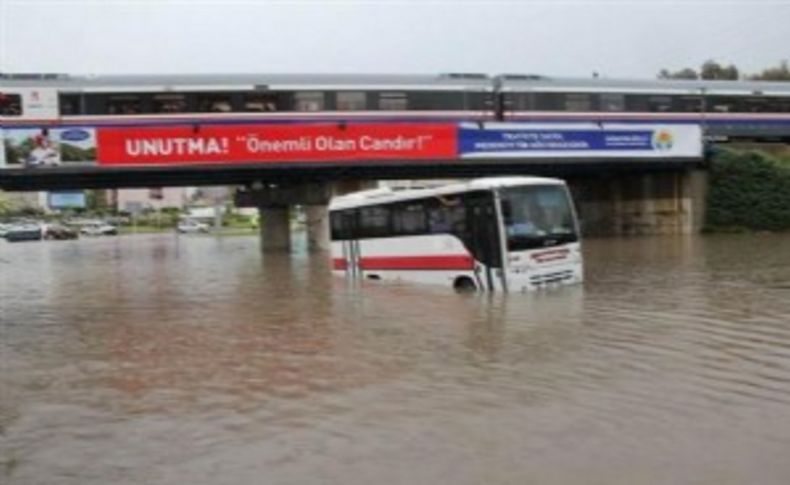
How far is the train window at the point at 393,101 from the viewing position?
41.4m

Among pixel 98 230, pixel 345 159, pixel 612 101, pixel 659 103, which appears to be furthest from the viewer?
pixel 98 230

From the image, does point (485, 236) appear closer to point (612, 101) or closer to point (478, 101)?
point (478, 101)

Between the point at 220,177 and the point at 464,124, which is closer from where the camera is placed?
the point at 464,124

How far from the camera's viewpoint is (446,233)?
74.6 feet

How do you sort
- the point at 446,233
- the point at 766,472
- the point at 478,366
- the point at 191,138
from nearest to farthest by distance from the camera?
the point at 766,472 → the point at 478,366 → the point at 446,233 → the point at 191,138

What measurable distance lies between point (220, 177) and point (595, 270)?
73.4 feet

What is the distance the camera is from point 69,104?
127ft

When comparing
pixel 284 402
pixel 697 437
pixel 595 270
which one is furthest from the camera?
pixel 595 270

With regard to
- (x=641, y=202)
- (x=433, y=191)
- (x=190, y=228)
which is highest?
(x=433, y=191)

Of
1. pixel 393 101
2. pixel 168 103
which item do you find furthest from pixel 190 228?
pixel 393 101

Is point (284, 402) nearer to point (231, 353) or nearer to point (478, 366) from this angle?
point (478, 366)

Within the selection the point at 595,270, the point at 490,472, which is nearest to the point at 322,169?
the point at 595,270

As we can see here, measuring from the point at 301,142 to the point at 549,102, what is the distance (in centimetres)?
1039

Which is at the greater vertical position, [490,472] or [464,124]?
[464,124]
